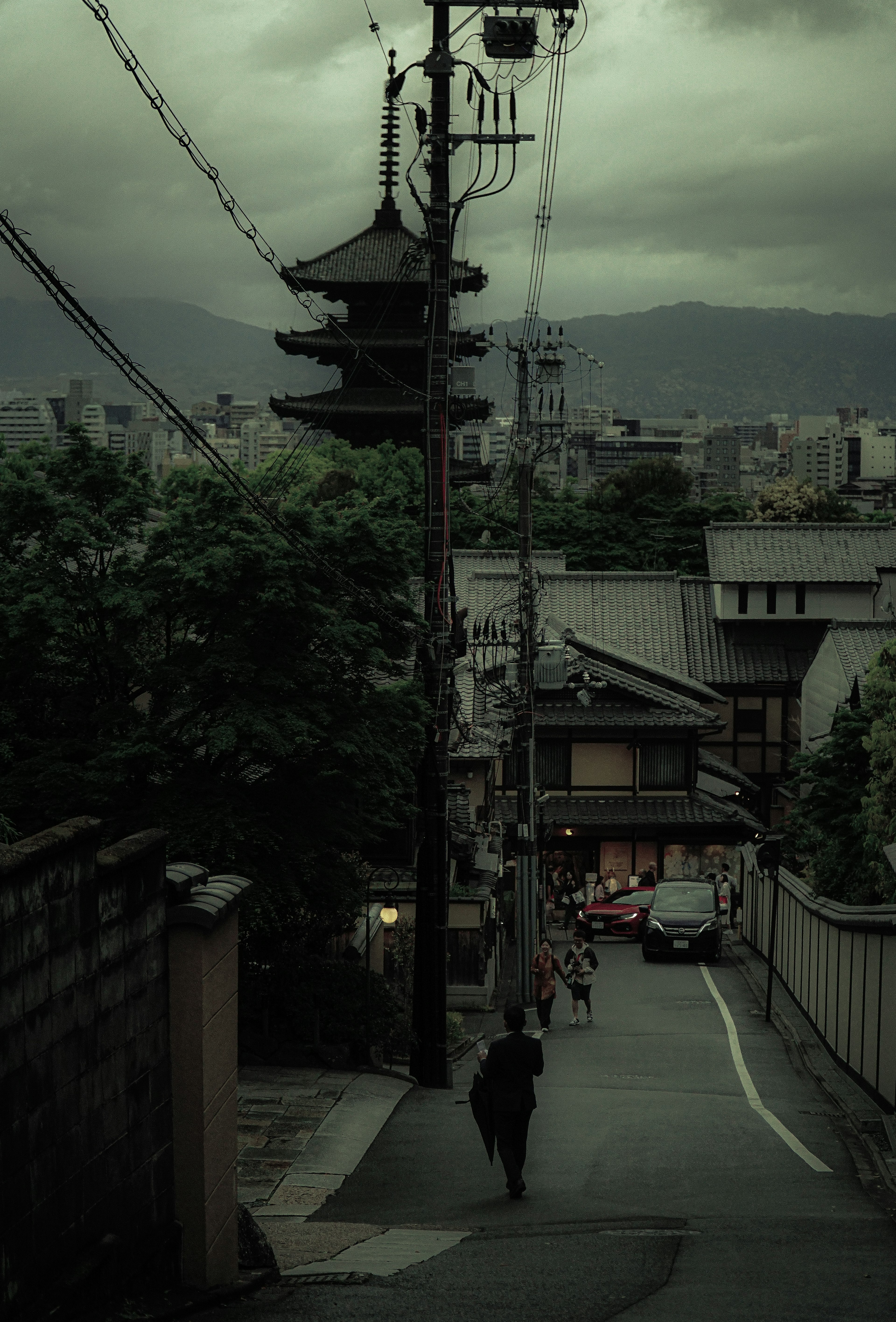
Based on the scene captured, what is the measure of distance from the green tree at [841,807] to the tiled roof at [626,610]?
2090 cm

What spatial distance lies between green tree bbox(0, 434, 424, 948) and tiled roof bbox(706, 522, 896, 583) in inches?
1626

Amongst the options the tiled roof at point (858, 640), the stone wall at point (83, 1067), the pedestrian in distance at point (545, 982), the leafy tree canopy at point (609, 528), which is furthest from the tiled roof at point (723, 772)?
the stone wall at point (83, 1067)

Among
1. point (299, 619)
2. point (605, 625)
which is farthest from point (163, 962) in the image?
point (605, 625)

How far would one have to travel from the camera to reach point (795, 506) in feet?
300

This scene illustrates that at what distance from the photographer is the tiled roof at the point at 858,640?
46531 millimetres

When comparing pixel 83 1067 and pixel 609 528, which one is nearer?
pixel 83 1067

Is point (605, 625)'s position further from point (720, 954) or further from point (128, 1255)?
point (128, 1255)

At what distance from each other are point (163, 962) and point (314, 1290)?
1.97 meters

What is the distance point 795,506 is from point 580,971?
238 ft

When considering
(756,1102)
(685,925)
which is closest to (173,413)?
(756,1102)

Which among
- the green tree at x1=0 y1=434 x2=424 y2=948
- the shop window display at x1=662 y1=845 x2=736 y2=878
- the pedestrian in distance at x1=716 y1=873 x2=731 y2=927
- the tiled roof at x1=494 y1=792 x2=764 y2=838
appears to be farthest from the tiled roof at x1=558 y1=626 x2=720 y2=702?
the green tree at x1=0 y1=434 x2=424 y2=948

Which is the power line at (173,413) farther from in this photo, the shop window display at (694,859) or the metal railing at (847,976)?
the shop window display at (694,859)

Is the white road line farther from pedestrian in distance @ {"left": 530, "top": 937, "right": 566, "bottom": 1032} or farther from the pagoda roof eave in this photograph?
the pagoda roof eave

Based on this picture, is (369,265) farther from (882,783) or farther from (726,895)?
(882,783)
